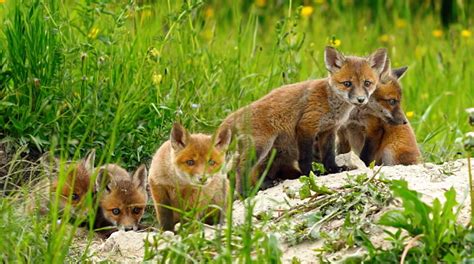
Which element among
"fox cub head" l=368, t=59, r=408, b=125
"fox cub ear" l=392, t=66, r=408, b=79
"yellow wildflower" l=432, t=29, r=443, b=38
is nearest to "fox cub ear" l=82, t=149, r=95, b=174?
"fox cub head" l=368, t=59, r=408, b=125

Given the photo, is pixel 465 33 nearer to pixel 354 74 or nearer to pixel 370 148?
pixel 370 148

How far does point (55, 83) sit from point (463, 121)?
3922 millimetres

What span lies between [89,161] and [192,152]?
0.86 metres

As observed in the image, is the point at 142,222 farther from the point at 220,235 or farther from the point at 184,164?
the point at 220,235

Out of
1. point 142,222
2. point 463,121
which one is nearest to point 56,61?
point 142,222

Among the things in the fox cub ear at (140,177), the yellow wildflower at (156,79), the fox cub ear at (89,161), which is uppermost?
the yellow wildflower at (156,79)

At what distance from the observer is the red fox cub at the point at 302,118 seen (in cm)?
714

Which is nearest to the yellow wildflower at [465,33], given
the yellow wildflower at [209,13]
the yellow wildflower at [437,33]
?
the yellow wildflower at [437,33]

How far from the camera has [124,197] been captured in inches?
279

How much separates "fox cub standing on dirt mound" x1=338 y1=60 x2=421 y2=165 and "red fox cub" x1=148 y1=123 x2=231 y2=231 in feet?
4.91

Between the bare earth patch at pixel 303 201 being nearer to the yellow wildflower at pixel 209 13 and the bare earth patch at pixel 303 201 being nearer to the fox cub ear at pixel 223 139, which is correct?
the fox cub ear at pixel 223 139

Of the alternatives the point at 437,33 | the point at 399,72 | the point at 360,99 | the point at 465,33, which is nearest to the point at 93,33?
the point at 360,99

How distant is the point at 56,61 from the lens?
7.30 meters

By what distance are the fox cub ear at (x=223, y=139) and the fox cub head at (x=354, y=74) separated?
1.21m
